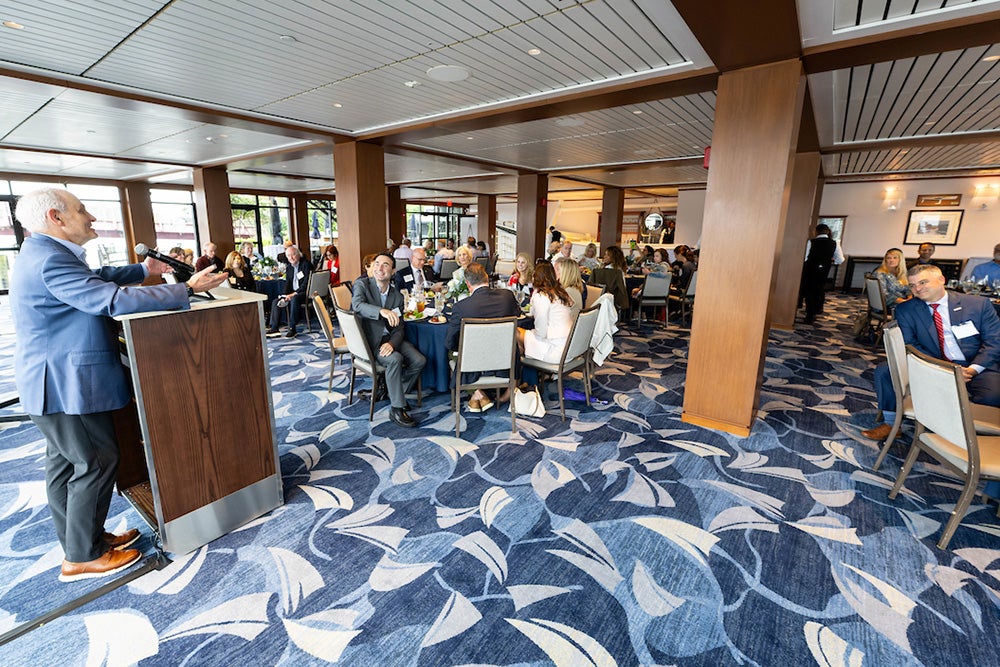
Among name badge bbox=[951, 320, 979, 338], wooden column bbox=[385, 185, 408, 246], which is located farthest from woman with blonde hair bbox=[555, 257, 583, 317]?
wooden column bbox=[385, 185, 408, 246]

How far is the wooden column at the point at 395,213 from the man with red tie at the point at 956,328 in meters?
13.8

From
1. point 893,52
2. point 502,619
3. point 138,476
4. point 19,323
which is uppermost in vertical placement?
point 893,52

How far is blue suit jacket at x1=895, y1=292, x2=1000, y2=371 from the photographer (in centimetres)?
306

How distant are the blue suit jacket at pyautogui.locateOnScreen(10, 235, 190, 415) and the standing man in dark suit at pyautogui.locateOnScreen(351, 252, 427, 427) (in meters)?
1.85

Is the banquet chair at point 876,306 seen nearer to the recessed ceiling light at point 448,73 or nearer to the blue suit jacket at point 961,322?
the blue suit jacket at point 961,322

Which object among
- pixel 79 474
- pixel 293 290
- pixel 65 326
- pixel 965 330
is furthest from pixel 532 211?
pixel 79 474

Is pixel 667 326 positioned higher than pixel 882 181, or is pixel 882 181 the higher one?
pixel 882 181

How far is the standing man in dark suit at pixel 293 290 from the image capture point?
679cm

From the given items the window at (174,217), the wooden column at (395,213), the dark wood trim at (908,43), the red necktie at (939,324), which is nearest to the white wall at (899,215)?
the red necktie at (939,324)

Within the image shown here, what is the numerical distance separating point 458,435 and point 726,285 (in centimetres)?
243

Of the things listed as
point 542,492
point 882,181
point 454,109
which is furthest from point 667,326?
point 882,181

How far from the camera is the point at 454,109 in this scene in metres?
5.26

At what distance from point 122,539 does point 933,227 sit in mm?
16199

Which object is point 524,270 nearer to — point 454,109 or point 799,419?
point 454,109
